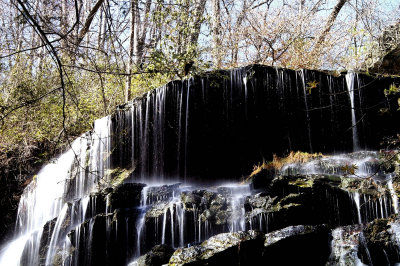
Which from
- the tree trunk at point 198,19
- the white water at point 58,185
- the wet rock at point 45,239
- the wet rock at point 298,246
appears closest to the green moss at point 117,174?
the white water at point 58,185

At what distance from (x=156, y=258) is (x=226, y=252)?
128 centimetres

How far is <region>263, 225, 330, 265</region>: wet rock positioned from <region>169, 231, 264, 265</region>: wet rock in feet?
0.65

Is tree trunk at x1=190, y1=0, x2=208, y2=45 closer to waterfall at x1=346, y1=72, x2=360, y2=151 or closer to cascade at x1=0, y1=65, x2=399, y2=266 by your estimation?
cascade at x1=0, y1=65, x2=399, y2=266

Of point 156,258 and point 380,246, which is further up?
point 380,246

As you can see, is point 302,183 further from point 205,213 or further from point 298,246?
point 205,213

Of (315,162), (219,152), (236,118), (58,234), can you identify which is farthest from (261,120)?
(58,234)

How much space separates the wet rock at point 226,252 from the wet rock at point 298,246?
0.20 metres

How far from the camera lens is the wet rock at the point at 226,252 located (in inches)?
173

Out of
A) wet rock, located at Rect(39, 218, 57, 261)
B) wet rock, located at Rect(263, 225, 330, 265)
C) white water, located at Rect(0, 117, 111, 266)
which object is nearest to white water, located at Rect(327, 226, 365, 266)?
wet rock, located at Rect(263, 225, 330, 265)

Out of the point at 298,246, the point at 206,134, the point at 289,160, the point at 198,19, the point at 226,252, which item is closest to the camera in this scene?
the point at 226,252

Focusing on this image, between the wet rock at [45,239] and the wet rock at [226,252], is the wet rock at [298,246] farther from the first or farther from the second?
the wet rock at [45,239]

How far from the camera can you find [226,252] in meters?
4.50

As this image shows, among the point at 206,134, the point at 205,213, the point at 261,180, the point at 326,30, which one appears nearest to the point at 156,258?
the point at 205,213

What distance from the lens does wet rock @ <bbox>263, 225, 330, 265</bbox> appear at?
15.5ft
